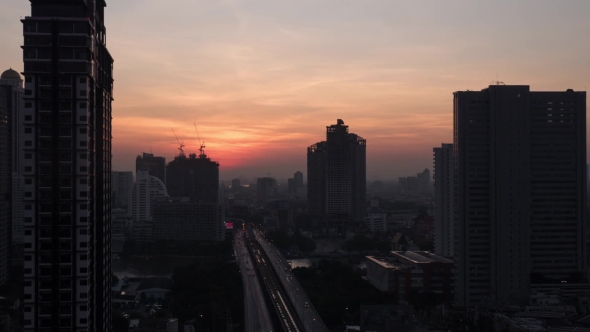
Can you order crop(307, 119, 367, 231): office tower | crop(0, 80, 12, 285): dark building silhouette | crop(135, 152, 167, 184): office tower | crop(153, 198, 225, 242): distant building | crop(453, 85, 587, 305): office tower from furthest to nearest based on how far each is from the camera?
1. crop(135, 152, 167, 184): office tower
2. crop(307, 119, 367, 231): office tower
3. crop(153, 198, 225, 242): distant building
4. crop(0, 80, 12, 285): dark building silhouette
5. crop(453, 85, 587, 305): office tower

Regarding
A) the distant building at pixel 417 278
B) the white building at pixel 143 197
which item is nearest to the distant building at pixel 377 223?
the white building at pixel 143 197

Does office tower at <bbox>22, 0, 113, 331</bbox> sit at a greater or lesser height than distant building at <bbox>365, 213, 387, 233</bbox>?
greater

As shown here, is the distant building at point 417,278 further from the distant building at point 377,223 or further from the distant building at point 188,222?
the distant building at point 377,223

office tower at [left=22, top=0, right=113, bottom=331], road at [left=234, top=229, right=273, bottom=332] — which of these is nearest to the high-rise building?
road at [left=234, top=229, right=273, bottom=332]

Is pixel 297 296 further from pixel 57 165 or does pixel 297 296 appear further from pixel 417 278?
pixel 57 165

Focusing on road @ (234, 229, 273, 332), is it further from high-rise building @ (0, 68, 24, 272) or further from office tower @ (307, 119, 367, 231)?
office tower @ (307, 119, 367, 231)

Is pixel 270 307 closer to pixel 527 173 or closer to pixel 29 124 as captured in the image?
pixel 527 173

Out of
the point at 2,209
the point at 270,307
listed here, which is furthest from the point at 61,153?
the point at 2,209

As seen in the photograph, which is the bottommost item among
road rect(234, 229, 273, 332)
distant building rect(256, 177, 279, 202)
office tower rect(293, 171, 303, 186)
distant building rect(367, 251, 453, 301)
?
road rect(234, 229, 273, 332)
